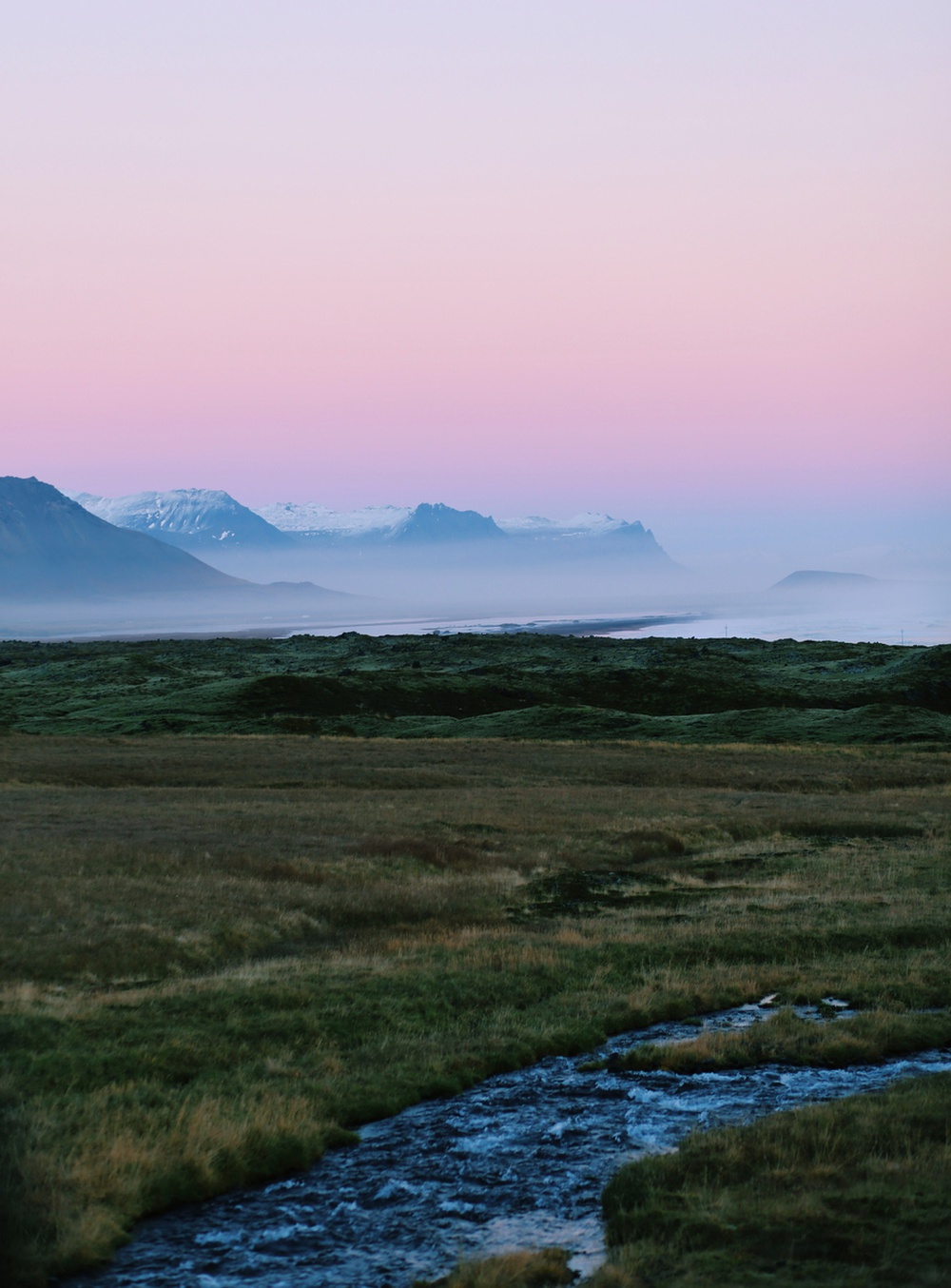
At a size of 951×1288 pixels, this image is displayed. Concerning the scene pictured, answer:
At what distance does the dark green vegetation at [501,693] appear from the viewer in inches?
3942

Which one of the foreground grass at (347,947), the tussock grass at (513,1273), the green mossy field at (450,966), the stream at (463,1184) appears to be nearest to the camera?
the tussock grass at (513,1273)

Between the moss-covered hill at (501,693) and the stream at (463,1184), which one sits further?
the moss-covered hill at (501,693)

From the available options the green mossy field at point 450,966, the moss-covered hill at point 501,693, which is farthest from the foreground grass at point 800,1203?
the moss-covered hill at point 501,693

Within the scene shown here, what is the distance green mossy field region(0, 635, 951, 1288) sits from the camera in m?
13.8

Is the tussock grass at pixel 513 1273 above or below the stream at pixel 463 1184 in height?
above

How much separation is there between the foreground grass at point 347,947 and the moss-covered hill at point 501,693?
41874 mm

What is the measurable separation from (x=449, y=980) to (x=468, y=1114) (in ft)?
21.2

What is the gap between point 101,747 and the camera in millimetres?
75250

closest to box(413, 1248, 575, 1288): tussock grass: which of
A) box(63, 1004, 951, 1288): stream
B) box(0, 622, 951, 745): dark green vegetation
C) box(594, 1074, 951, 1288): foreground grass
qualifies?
box(63, 1004, 951, 1288): stream

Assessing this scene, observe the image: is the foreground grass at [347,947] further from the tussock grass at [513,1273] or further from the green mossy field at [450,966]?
the tussock grass at [513,1273]

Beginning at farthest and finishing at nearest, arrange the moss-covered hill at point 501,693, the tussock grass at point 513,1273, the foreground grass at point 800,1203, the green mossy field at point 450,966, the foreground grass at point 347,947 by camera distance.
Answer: the moss-covered hill at point 501,693
the foreground grass at point 347,947
the green mossy field at point 450,966
the tussock grass at point 513,1273
the foreground grass at point 800,1203

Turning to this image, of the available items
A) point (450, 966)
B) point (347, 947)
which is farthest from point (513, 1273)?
point (347, 947)

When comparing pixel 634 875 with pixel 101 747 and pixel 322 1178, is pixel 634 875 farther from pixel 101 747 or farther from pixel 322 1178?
pixel 101 747

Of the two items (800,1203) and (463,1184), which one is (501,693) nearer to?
(463,1184)
